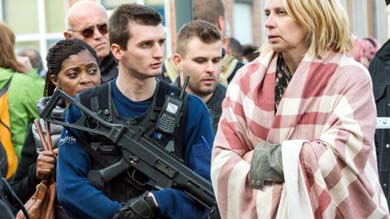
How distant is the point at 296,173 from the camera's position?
229 inches

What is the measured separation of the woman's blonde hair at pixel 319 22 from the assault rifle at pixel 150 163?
1040 millimetres

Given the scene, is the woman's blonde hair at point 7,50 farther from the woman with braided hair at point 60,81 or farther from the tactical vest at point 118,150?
the tactical vest at point 118,150

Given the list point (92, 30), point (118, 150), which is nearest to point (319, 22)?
point (118, 150)

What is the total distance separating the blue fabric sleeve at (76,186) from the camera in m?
6.68

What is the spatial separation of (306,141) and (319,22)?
0.55 m

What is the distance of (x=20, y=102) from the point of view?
9781 mm

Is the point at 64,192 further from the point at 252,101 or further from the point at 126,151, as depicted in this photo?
the point at 252,101

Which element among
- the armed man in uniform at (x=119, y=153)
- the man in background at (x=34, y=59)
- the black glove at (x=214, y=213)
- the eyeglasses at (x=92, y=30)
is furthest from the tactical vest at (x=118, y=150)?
the man in background at (x=34, y=59)

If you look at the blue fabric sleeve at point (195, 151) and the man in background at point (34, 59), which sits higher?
the blue fabric sleeve at point (195, 151)

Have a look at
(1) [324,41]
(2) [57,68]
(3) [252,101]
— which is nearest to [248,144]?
(3) [252,101]

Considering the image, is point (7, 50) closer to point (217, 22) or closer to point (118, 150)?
point (217, 22)

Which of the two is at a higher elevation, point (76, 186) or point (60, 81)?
point (60, 81)

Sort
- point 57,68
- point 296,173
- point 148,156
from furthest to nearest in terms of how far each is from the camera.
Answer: point 57,68
point 148,156
point 296,173

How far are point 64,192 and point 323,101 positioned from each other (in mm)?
1551
